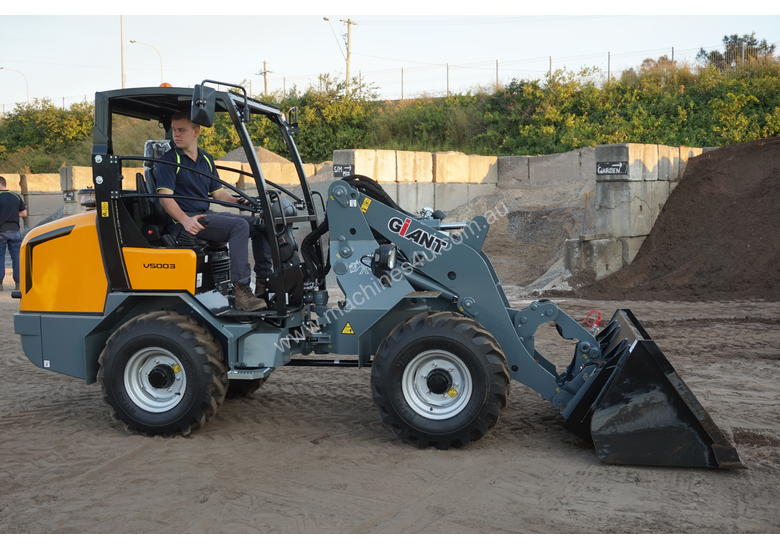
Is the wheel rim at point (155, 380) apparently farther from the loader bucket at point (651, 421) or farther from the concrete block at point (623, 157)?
the concrete block at point (623, 157)

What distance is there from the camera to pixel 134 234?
18.8ft

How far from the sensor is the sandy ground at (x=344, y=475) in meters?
4.16

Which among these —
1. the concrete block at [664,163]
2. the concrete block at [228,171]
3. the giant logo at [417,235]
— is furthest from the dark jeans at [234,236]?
the concrete block at [664,163]

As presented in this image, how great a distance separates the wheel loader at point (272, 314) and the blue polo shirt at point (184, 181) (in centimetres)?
14

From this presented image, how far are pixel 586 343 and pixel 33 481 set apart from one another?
12.4ft

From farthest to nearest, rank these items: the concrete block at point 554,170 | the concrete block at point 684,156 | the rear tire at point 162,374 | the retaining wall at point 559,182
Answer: the concrete block at point 554,170 < the concrete block at point 684,156 < the retaining wall at point 559,182 < the rear tire at point 162,374

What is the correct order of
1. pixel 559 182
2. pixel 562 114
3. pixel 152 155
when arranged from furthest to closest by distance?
pixel 562 114
pixel 559 182
pixel 152 155

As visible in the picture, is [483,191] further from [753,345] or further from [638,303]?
[753,345]

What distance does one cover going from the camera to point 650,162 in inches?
540

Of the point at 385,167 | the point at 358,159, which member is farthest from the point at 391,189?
the point at 358,159

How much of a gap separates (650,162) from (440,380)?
9.75m

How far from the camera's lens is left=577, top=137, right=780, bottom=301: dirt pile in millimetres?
12164

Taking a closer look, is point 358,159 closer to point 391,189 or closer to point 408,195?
point 391,189

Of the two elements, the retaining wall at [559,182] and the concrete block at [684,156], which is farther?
the concrete block at [684,156]
